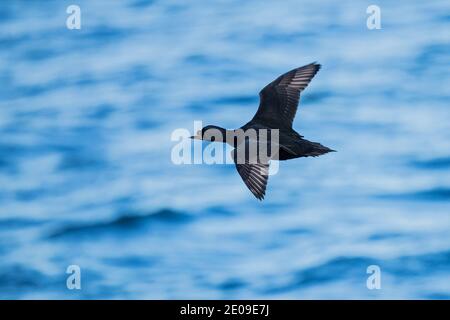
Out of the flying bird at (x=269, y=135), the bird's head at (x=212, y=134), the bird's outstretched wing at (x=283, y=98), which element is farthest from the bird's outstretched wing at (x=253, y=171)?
the bird's outstretched wing at (x=283, y=98)

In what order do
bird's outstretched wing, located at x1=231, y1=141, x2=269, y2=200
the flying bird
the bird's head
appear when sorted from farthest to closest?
the bird's head < the flying bird < bird's outstretched wing, located at x1=231, y1=141, x2=269, y2=200

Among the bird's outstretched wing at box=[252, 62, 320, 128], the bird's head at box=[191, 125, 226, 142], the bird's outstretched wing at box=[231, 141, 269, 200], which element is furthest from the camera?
the bird's outstretched wing at box=[252, 62, 320, 128]

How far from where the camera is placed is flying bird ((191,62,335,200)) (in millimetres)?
8609

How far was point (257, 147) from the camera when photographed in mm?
8867

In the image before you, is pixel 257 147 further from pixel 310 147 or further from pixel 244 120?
pixel 244 120

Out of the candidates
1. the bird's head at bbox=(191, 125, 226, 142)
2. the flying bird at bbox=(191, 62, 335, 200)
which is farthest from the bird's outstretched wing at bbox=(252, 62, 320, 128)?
the bird's head at bbox=(191, 125, 226, 142)

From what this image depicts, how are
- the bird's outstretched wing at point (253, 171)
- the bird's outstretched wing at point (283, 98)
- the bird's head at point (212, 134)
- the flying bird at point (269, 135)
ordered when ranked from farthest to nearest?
1. the bird's outstretched wing at point (283, 98)
2. the bird's head at point (212, 134)
3. the flying bird at point (269, 135)
4. the bird's outstretched wing at point (253, 171)

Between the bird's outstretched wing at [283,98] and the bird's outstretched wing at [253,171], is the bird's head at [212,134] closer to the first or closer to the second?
the bird's outstretched wing at [283,98]

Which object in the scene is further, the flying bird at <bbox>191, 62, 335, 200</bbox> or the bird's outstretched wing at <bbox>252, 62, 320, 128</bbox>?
the bird's outstretched wing at <bbox>252, 62, 320, 128</bbox>

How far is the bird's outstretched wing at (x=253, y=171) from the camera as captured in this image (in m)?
8.47

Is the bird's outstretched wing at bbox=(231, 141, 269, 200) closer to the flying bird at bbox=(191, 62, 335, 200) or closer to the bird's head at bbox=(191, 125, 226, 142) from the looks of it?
the flying bird at bbox=(191, 62, 335, 200)

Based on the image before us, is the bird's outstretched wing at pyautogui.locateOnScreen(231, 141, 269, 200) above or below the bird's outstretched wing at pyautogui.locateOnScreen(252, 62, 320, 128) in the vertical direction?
below

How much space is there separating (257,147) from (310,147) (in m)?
0.50
